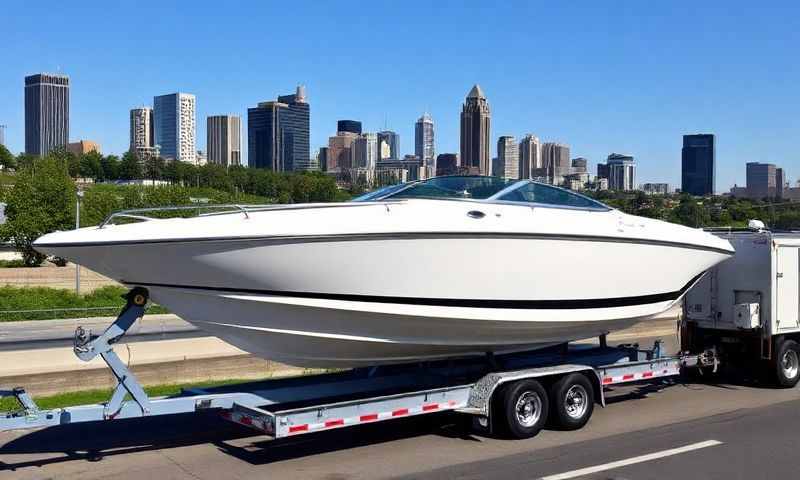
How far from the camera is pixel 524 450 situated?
27.9ft

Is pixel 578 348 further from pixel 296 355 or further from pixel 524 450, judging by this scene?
pixel 296 355

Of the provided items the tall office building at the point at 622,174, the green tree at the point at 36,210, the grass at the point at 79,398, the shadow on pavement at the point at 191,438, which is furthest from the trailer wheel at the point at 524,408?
the tall office building at the point at 622,174

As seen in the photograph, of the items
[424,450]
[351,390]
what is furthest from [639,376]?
[351,390]

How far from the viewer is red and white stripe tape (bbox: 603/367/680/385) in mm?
9914

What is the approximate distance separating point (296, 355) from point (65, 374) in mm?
3727

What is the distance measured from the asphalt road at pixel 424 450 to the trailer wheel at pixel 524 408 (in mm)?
134

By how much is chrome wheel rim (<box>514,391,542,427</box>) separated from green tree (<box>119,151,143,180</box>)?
452 feet

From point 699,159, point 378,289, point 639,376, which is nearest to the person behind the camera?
point 378,289

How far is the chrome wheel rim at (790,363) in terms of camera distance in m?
11.7

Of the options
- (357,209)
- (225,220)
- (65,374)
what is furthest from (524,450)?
(65,374)

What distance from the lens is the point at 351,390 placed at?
9.05 meters

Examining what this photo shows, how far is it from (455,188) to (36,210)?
3954 cm

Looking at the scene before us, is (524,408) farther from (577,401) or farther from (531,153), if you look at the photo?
(531,153)

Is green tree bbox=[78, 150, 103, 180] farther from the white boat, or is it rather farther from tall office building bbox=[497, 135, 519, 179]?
the white boat
